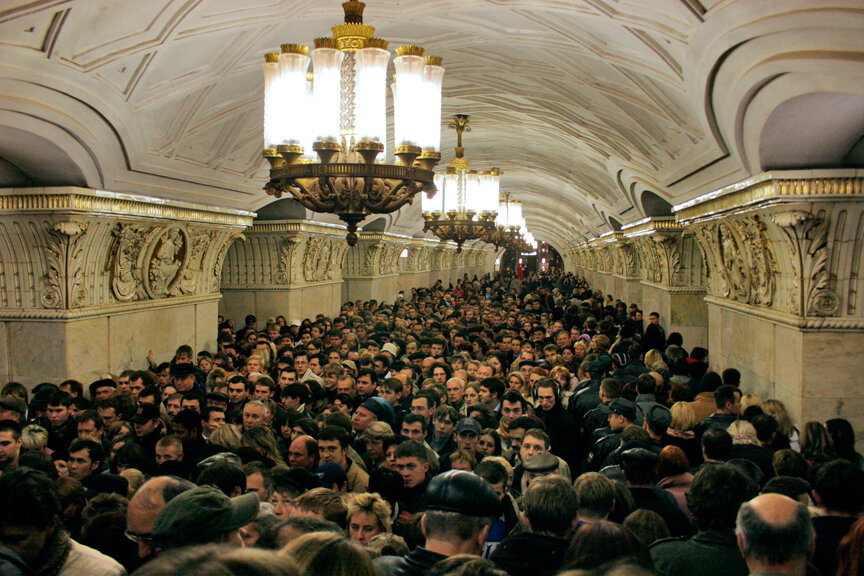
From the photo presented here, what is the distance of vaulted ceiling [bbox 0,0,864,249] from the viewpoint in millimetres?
5469

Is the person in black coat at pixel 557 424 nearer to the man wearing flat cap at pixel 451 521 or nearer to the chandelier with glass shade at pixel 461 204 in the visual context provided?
the man wearing flat cap at pixel 451 521

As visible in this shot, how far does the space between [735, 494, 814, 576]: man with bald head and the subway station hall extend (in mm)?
17

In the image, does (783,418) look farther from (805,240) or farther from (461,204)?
(461,204)

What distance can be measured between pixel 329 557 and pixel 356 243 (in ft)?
17.6

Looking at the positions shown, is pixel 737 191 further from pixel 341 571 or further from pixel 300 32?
pixel 341 571

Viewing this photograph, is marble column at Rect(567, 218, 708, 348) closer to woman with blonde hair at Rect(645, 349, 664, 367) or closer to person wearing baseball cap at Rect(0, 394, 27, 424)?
woman with blonde hair at Rect(645, 349, 664, 367)

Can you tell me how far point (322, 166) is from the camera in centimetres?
518

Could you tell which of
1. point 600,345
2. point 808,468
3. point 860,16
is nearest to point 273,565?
point 808,468

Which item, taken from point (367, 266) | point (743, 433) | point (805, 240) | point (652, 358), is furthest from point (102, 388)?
point (367, 266)

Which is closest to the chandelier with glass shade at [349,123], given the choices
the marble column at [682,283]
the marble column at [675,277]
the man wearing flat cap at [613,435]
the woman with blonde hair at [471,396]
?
the man wearing flat cap at [613,435]

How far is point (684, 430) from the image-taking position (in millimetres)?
5586

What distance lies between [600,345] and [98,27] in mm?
7303

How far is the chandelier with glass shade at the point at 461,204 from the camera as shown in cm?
1123

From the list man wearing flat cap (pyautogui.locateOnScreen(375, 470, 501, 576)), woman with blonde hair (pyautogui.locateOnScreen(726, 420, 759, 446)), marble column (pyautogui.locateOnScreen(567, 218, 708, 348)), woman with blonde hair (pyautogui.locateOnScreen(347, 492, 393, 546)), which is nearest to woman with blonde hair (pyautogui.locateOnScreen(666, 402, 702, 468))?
woman with blonde hair (pyautogui.locateOnScreen(726, 420, 759, 446))
